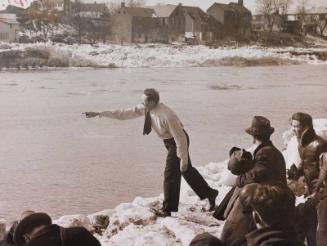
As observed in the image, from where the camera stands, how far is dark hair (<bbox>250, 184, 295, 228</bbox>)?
5.70 feet

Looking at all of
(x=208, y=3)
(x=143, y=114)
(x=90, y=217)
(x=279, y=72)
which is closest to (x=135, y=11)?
(x=208, y=3)

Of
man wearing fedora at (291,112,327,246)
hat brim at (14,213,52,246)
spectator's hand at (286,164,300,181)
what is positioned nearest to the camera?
hat brim at (14,213,52,246)

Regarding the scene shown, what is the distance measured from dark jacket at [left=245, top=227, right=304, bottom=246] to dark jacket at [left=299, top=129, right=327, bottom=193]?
1.13 metres

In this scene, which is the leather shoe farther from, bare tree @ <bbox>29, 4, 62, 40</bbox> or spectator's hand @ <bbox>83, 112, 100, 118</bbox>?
bare tree @ <bbox>29, 4, 62, 40</bbox>

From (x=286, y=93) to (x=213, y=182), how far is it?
0.70 meters

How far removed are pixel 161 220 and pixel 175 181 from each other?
23cm

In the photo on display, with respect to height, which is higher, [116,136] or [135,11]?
[135,11]

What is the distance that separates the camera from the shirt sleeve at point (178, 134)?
301 cm

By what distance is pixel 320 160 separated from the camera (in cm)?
264

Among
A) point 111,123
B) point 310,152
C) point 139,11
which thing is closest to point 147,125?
point 111,123

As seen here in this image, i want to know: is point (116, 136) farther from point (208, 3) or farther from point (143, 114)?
point (208, 3)

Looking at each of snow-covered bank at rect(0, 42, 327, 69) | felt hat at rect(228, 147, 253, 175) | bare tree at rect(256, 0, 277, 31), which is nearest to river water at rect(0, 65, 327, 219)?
snow-covered bank at rect(0, 42, 327, 69)

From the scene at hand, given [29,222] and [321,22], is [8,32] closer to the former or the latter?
[29,222]

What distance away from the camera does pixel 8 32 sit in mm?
3348
